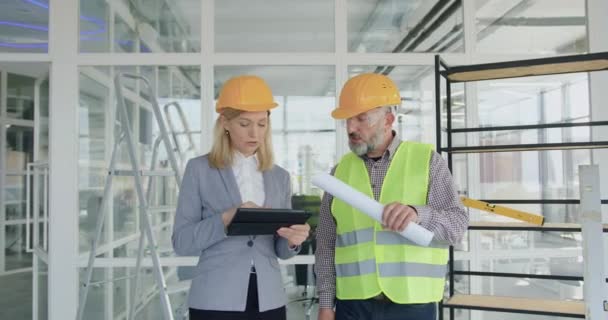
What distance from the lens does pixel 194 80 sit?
365 cm

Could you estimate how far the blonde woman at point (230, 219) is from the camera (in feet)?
4.83

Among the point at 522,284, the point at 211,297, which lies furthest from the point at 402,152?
the point at 522,284

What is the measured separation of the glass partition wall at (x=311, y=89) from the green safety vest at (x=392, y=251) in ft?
6.92

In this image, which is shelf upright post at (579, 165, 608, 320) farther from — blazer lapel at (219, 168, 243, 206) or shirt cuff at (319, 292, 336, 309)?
blazer lapel at (219, 168, 243, 206)

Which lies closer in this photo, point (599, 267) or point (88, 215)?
point (599, 267)

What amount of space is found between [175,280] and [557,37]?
3512 mm

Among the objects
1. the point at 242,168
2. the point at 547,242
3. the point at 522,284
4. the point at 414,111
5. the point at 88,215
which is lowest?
the point at 522,284

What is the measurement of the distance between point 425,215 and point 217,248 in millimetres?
638

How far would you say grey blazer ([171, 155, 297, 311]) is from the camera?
147cm

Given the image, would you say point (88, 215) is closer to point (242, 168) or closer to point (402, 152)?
point (242, 168)

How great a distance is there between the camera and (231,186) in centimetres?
154

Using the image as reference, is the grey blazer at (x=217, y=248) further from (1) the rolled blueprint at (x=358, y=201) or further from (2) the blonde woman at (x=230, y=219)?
(1) the rolled blueprint at (x=358, y=201)

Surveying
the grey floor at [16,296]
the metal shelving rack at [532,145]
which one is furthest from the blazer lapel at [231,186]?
the grey floor at [16,296]

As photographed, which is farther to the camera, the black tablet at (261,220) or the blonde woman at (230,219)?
the blonde woman at (230,219)
